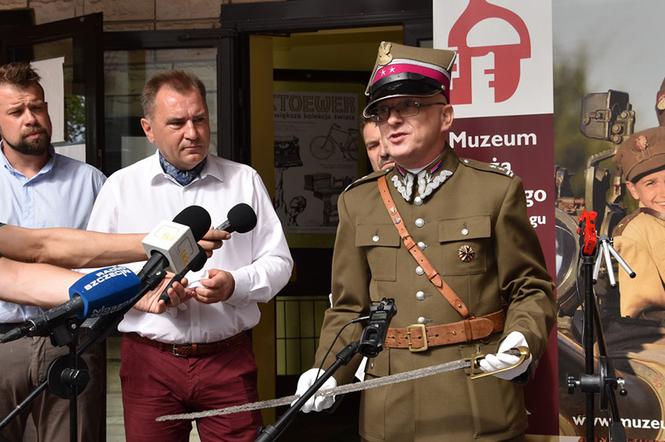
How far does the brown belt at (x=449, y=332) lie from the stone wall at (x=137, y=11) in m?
2.90

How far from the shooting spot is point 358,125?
7242 millimetres

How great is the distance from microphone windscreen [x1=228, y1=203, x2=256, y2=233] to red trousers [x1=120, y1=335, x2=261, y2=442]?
0.74 metres

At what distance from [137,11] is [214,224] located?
2162mm

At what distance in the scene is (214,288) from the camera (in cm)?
325

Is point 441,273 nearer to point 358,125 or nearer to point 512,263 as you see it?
point 512,263

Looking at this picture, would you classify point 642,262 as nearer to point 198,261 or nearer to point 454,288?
point 454,288

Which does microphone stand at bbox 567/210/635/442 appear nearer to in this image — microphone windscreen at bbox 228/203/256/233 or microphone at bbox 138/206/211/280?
microphone windscreen at bbox 228/203/256/233

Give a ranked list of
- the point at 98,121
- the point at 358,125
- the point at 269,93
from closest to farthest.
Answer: the point at 98,121, the point at 269,93, the point at 358,125

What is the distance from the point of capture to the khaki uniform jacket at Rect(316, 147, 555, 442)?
261cm

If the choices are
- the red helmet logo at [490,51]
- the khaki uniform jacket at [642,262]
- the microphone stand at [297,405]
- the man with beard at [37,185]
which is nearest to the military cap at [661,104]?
the khaki uniform jacket at [642,262]

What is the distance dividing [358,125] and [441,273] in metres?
4.64

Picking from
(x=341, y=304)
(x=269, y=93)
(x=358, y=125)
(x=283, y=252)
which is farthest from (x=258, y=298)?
(x=358, y=125)

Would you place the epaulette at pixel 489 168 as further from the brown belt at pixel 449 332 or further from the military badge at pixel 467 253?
the brown belt at pixel 449 332

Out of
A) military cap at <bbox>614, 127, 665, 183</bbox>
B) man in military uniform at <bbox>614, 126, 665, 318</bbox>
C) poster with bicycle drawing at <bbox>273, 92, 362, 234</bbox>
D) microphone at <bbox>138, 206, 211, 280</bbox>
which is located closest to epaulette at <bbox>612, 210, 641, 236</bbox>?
man in military uniform at <bbox>614, 126, 665, 318</bbox>
